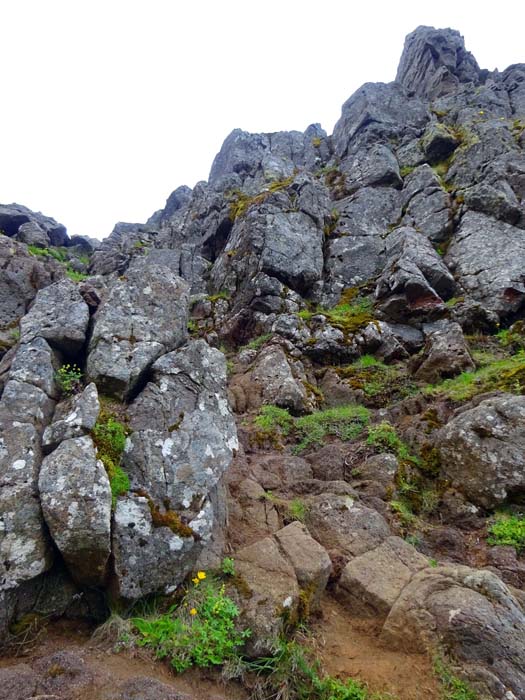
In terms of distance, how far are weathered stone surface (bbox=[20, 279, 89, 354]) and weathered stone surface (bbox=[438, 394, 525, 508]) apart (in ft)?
28.3

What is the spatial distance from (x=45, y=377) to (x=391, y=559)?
680 centimetres

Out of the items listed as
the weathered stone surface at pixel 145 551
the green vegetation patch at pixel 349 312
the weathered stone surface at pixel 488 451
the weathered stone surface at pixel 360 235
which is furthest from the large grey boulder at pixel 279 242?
the weathered stone surface at pixel 145 551

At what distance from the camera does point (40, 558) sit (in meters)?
5.13

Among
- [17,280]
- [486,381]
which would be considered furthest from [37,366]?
[486,381]

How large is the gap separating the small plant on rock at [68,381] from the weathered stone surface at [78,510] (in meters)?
1.64

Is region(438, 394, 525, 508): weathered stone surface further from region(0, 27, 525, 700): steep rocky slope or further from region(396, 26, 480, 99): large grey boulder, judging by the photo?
region(396, 26, 480, 99): large grey boulder

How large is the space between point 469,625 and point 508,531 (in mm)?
3513

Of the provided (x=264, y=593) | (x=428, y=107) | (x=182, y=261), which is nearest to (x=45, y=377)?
(x=264, y=593)

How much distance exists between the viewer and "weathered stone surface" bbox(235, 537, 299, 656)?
523cm

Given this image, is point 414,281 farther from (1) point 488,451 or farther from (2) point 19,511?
(2) point 19,511

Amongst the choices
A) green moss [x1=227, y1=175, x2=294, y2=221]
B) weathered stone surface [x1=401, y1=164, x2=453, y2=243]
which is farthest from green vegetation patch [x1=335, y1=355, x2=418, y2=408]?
green moss [x1=227, y1=175, x2=294, y2=221]

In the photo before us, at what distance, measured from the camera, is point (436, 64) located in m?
46.1

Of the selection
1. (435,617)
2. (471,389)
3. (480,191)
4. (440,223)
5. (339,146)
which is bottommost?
(435,617)

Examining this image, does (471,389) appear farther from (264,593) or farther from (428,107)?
(428,107)
